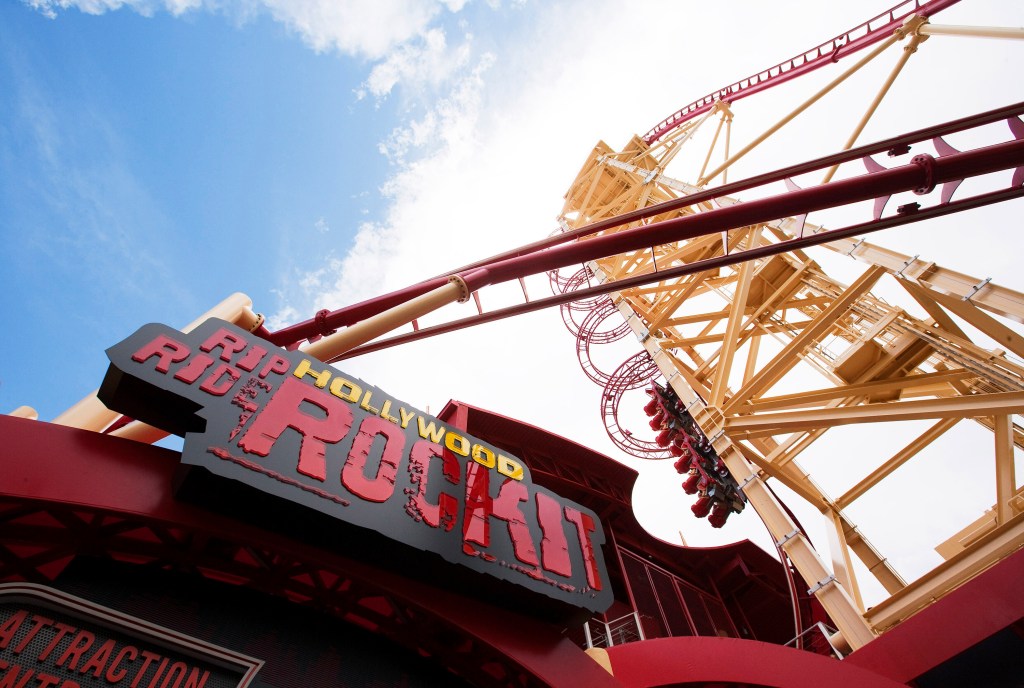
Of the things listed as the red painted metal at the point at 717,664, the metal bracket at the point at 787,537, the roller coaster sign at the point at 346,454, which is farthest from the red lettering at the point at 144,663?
the metal bracket at the point at 787,537

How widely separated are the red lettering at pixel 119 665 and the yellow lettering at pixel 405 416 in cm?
286

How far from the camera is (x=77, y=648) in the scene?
407 centimetres

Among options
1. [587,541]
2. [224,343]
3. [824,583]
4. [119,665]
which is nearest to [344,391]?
[224,343]

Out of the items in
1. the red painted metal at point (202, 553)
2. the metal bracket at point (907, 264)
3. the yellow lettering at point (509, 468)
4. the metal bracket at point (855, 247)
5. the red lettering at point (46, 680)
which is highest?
the metal bracket at point (855, 247)

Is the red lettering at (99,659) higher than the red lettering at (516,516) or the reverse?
the reverse

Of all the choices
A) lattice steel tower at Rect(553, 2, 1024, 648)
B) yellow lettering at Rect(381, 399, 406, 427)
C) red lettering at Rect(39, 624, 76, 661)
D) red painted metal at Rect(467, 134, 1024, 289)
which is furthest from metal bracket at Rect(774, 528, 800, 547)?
red lettering at Rect(39, 624, 76, 661)

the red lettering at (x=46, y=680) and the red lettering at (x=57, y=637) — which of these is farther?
the red lettering at (x=57, y=637)

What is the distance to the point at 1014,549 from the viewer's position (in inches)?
209

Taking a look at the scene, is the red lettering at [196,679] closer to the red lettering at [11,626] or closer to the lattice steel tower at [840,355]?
the red lettering at [11,626]

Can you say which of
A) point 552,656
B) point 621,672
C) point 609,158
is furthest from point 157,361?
point 609,158

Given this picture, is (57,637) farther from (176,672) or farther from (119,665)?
(176,672)

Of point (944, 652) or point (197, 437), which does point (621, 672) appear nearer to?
point (944, 652)

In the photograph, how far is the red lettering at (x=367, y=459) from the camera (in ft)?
15.8

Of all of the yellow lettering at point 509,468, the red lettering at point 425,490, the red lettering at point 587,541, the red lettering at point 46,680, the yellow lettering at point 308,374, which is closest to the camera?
the red lettering at point 46,680
